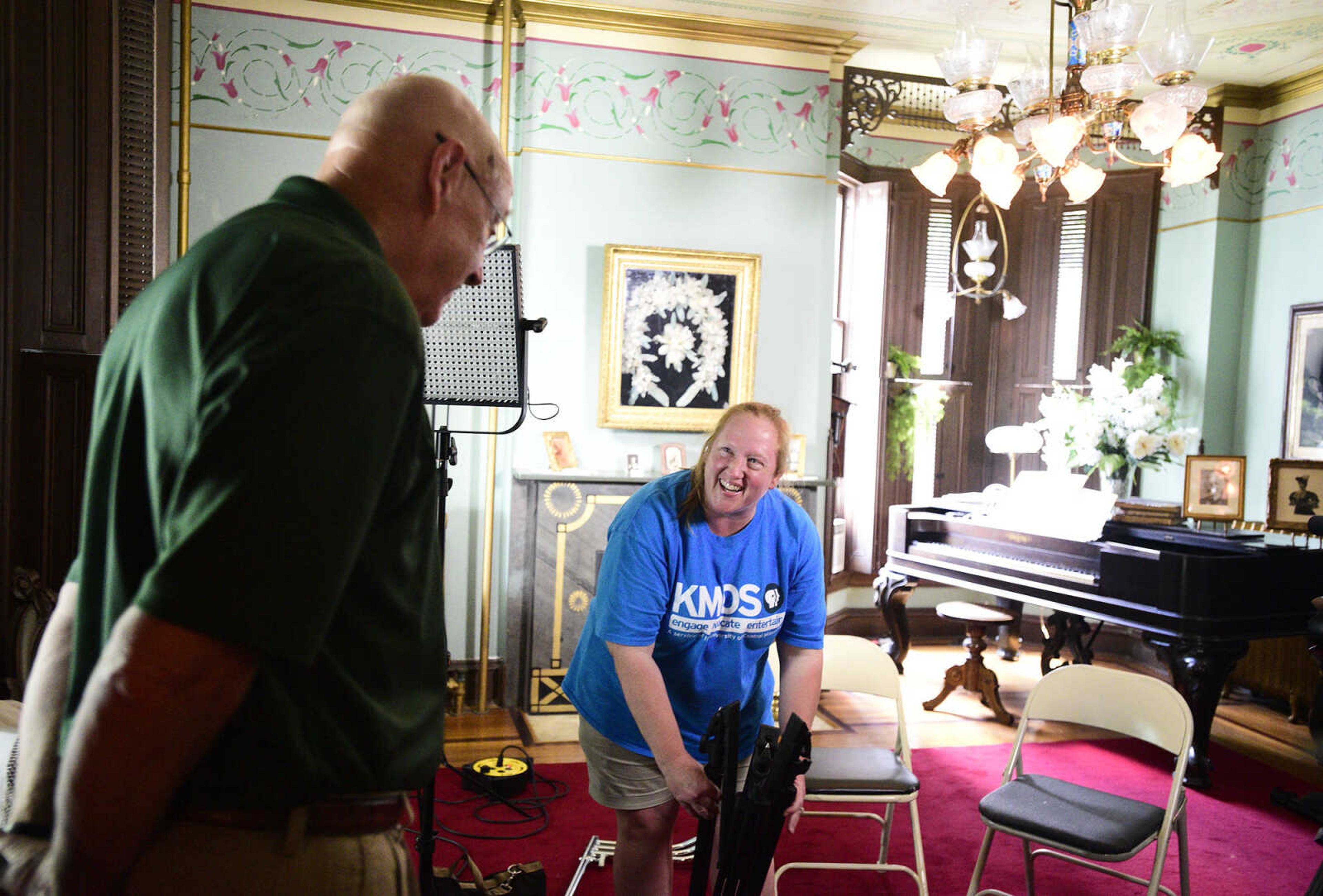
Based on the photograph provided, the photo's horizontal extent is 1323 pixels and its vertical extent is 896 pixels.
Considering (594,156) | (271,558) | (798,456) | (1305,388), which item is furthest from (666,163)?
(271,558)

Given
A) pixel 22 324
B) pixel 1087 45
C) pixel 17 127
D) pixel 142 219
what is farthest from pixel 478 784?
pixel 1087 45

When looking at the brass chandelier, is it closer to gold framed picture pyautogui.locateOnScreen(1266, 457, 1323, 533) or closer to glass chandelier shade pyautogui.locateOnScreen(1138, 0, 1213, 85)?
glass chandelier shade pyautogui.locateOnScreen(1138, 0, 1213, 85)

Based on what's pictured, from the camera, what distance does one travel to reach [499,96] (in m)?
4.64

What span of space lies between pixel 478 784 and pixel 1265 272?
5.14m

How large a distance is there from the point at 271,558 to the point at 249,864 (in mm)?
314

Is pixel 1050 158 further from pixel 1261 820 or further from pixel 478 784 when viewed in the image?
pixel 478 784

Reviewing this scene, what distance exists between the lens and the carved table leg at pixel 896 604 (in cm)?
512

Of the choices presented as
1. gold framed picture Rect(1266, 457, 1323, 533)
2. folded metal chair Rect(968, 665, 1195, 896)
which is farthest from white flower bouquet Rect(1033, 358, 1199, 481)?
folded metal chair Rect(968, 665, 1195, 896)

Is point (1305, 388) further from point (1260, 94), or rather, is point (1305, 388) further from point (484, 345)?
point (484, 345)

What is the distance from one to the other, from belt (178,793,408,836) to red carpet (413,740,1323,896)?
220cm

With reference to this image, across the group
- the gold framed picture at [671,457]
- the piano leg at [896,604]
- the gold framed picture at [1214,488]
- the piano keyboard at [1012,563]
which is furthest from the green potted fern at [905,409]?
the gold framed picture at [671,457]

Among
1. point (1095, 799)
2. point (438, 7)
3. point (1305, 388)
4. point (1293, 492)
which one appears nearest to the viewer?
point (1095, 799)

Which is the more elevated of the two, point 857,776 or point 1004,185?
point 1004,185

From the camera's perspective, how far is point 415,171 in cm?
96
